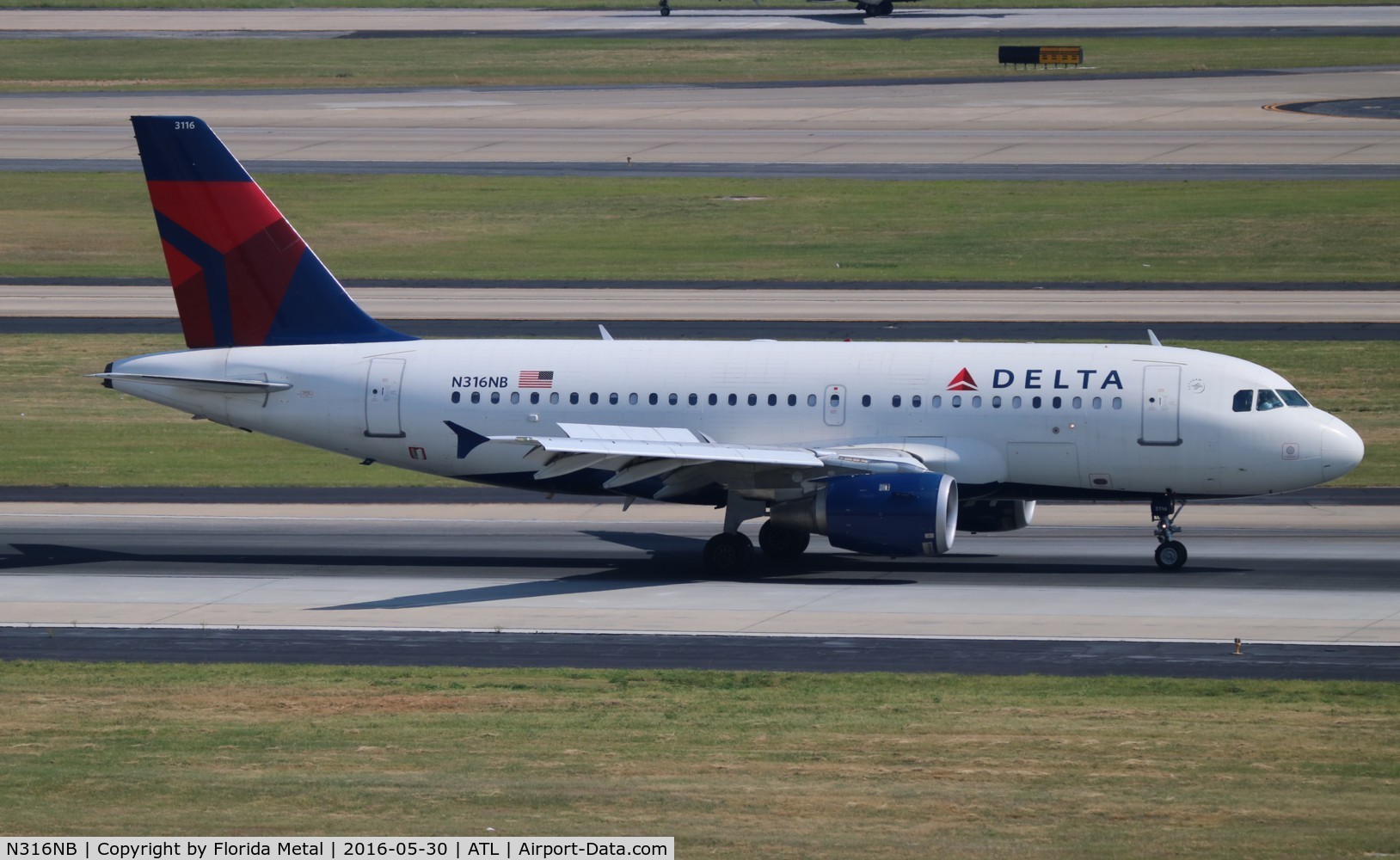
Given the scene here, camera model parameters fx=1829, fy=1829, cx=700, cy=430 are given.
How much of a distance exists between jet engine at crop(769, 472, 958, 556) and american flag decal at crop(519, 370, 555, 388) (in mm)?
6757

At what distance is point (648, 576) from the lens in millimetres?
37094

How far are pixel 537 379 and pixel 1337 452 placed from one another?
16102 mm

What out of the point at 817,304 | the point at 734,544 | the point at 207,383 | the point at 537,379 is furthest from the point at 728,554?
the point at 817,304

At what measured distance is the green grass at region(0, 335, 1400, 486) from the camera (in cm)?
4684

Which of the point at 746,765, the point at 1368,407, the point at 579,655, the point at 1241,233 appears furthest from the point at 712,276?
the point at 746,765

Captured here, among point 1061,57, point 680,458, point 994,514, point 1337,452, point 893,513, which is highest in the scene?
point 1061,57

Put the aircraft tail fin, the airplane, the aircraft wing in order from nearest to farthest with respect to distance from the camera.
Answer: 1. the aircraft wing
2. the airplane
3. the aircraft tail fin

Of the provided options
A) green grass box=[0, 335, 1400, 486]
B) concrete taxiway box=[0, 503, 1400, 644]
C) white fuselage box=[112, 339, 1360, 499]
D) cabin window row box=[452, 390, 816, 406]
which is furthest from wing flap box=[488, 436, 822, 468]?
green grass box=[0, 335, 1400, 486]

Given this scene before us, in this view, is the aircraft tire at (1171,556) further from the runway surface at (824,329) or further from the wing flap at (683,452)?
the runway surface at (824,329)

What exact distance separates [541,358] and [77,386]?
944 inches

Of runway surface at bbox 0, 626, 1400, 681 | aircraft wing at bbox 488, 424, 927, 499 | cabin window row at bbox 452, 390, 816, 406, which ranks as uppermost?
cabin window row at bbox 452, 390, 816, 406

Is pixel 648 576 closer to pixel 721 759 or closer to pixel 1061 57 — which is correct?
pixel 721 759

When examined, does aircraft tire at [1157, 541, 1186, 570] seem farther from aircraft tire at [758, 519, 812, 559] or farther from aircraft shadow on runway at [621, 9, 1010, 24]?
aircraft shadow on runway at [621, 9, 1010, 24]

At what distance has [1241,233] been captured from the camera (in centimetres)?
7556
